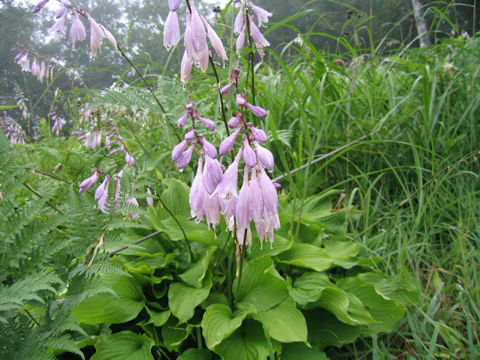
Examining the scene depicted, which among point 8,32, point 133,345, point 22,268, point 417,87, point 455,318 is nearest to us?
point 22,268

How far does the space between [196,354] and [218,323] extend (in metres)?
0.19

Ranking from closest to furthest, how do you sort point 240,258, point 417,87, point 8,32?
point 240,258, point 417,87, point 8,32

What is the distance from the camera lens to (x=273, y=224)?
1.19m

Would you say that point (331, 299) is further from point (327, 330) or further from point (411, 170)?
point (411, 170)

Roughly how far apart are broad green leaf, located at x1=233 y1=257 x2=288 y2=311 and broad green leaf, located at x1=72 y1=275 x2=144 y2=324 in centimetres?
51

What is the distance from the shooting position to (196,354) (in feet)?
4.62

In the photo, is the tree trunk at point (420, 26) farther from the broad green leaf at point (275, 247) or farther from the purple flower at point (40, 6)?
the purple flower at point (40, 6)

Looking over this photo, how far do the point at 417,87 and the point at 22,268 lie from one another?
3568mm

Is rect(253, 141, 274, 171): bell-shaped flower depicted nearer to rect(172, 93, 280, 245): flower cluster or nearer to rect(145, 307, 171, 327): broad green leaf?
rect(172, 93, 280, 245): flower cluster

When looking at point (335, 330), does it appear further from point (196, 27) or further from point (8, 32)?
point (8, 32)

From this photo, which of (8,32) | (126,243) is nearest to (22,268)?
(126,243)

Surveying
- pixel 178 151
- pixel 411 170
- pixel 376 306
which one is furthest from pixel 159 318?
pixel 411 170

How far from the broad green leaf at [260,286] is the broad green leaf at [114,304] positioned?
19.9 inches

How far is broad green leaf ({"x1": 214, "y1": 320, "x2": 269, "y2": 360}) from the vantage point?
1.35 metres
